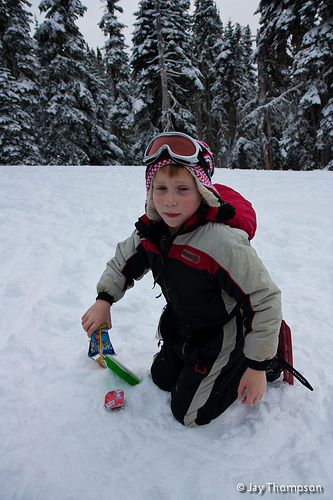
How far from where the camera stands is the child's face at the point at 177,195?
168 centimetres

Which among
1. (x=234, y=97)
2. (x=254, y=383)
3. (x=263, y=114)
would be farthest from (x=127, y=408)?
(x=234, y=97)

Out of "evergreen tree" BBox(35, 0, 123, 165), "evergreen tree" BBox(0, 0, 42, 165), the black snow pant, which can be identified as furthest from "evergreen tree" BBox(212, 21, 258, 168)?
the black snow pant

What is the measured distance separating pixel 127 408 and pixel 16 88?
62.4 feet

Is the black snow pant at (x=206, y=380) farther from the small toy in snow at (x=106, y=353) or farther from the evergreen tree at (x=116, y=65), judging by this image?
the evergreen tree at (x=116, y=65)

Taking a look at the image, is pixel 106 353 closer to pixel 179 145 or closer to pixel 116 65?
pixel 179 145

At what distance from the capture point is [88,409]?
1.99 meters

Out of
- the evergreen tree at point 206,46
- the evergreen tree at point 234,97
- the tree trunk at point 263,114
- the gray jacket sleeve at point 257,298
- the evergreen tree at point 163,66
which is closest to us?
Result: the gray jacket sleeve at point 257,298

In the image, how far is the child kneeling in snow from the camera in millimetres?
1593

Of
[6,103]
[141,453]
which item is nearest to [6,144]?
[6,103]

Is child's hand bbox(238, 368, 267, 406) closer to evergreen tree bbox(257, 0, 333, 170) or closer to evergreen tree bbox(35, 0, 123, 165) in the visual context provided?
evergreen tree bbox(257, 0, 333, 170)

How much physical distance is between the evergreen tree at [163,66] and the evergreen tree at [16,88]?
6318mm

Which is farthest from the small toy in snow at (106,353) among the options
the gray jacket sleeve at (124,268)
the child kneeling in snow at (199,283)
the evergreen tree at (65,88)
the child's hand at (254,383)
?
the evergreen tree at (65,88)

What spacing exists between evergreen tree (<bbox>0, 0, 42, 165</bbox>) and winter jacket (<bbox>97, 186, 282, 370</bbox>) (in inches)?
656

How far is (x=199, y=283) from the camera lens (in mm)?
1773
